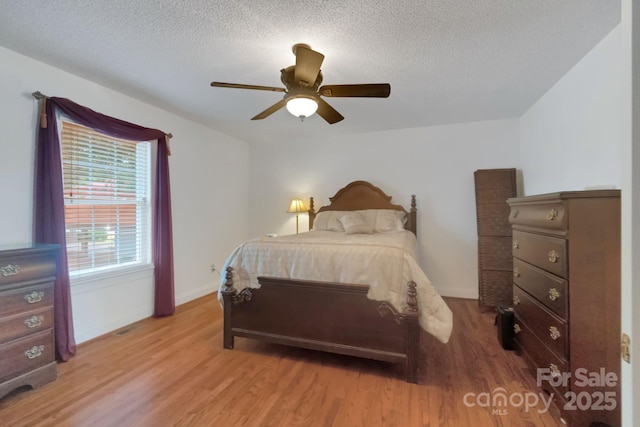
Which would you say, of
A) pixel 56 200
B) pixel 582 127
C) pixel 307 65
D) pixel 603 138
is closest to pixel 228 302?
pixel 56 200

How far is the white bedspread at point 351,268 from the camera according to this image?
1.98 meters

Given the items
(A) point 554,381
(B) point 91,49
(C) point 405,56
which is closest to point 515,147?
(C) point 405,56

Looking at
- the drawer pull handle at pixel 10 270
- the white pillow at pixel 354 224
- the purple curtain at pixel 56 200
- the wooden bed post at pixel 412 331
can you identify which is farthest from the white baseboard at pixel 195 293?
the wooden bed post at pixel 412 331

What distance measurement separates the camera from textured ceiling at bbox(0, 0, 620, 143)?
1.69 m

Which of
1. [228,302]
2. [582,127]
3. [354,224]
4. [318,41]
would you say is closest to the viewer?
[318,41]

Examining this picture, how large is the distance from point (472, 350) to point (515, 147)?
8.79 ft

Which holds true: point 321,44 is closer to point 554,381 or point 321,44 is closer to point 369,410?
point 369,410

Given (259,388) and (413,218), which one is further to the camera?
(413,218)

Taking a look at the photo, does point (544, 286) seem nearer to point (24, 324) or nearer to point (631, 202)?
point (631, 202)

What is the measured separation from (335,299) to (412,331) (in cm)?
56

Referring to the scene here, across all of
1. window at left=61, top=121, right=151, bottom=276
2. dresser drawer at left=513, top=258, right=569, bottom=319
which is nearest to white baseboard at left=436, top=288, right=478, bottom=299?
dresser drawer at left=513, top=258, right=569, bottom=319

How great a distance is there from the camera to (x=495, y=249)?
11.3 feet

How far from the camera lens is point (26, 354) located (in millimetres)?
1851

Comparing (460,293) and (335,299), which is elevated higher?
(335,299)
